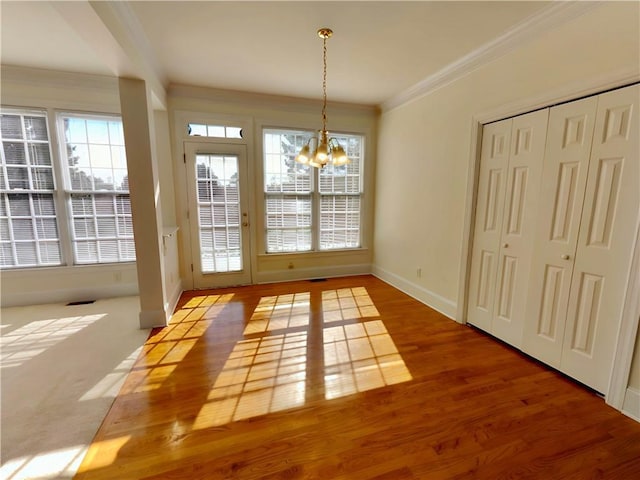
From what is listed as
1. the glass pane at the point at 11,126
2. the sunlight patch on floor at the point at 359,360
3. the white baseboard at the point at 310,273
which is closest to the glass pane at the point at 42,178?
the glass pane at the point at 11,126

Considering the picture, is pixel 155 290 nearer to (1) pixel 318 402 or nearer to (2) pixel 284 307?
(2) pixel 284 307

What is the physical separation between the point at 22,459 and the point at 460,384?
278 cm

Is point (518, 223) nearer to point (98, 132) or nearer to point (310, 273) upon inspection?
point (310, 273)

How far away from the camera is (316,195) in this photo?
462 cm

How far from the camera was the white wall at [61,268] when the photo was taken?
132 inches

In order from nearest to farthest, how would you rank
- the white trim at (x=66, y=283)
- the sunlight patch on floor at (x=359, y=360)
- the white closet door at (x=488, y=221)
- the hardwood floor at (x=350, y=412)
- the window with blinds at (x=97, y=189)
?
the hardwood floor at (x=350, y=412), the sunlight patch on floor at (x=359, y=360), the white closet door at (x=488, y=221), the white trim at (x=66, y=283), the window with blinds at (x=97, y=189)

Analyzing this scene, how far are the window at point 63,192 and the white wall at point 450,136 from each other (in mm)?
3889

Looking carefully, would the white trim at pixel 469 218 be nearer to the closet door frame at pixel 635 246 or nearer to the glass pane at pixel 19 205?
the closet door frame at pixel 635 246

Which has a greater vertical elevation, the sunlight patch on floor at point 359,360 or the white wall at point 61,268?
the white wall at point 61,268

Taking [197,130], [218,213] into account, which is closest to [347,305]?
[218,213]

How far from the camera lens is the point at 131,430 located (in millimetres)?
1741

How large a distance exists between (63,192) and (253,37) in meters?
3.20

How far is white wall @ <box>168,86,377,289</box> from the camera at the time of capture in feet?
12.8

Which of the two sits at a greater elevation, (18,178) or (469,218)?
(18,178)
